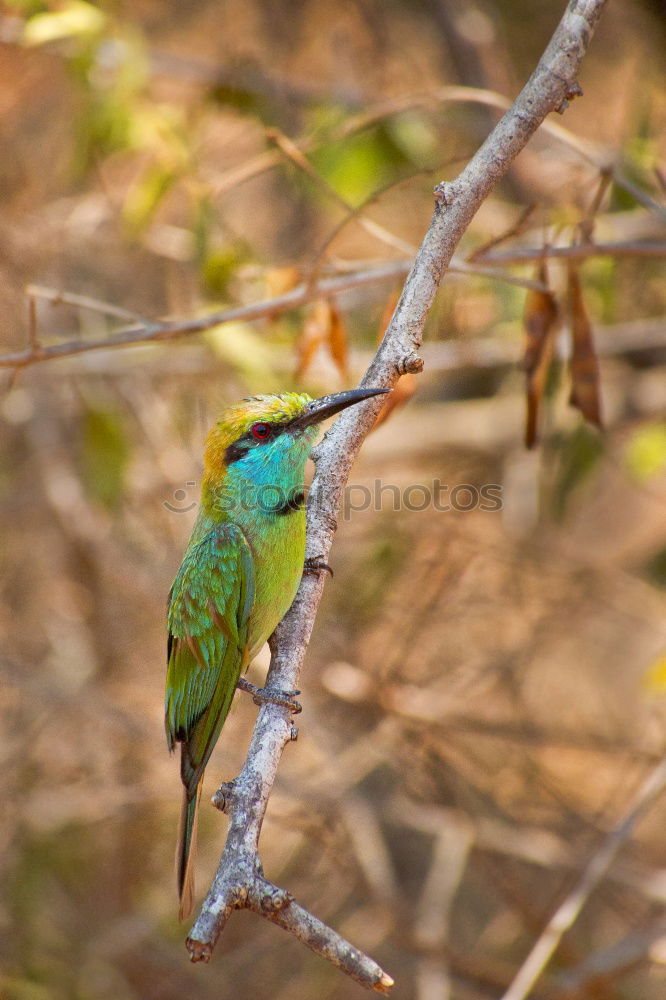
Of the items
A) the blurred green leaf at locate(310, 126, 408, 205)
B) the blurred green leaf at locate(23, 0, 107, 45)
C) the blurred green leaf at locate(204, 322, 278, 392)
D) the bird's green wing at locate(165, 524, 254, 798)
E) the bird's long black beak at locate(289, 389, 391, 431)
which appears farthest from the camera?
the blurred green leaf at locate(310, 126, 408, 205)

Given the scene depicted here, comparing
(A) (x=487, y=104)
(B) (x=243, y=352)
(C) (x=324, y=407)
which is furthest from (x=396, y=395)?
(A) (x=487, y=104)

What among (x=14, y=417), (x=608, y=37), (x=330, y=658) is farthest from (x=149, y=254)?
(x=608, y=37)

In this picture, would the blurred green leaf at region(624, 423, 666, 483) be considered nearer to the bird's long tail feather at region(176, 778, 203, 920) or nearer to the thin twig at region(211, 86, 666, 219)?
the thin twig at region(211, 86, 666, 219)

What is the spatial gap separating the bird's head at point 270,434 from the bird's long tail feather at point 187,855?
3.06ft

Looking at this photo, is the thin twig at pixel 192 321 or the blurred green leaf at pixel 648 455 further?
the blurred green leaf at pixel 648 455

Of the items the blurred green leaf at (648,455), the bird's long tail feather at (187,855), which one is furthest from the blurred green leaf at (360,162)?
the bird's long tail feather at (187,855)

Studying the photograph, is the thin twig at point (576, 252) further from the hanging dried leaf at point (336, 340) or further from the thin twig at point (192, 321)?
the hanging dried leaf at point (336, 340)

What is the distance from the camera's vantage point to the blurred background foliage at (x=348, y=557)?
3939 millimetres

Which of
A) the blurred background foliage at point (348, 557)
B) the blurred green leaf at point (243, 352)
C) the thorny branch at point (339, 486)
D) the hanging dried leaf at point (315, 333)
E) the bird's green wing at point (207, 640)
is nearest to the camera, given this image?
the thorny branch at point (339, 486)

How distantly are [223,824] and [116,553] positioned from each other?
150 cm

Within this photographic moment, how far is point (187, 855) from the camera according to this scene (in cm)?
246

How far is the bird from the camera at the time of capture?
2648mm

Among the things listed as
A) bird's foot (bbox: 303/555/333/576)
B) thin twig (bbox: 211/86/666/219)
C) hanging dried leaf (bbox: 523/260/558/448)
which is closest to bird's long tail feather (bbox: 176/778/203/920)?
bird's foot (bbox: 303/555/333/576)

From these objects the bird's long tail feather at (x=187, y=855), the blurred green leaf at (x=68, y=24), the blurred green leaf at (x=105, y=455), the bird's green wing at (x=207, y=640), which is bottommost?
the bird's long tail feather at (x=187, y=855)
